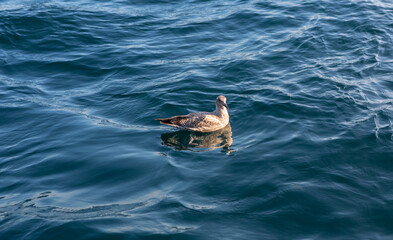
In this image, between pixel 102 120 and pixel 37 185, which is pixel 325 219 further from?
pixel 102 120

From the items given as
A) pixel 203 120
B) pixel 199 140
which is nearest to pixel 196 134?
pixel 199 140

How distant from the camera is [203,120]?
1229 cm

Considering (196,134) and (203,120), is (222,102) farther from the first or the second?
(196,134)

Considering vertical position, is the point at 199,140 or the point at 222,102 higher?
the point at 222,102

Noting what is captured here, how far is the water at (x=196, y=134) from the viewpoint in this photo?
28.4 ft

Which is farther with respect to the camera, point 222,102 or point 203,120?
point 222,102

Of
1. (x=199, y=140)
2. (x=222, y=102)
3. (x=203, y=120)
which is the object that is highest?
(x=222, y=102)

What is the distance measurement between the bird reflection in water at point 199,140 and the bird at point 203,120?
0.18 m

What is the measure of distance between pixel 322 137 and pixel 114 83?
293 inches

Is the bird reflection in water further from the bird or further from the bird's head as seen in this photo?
the bird's head

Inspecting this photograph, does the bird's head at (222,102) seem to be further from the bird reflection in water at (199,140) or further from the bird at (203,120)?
the bird reflection in water at (199,140)

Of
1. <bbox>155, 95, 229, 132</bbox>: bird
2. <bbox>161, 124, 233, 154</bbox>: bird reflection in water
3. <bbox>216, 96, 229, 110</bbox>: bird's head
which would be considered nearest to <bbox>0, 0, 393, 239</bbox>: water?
<bbox>161, 124, 233, 154</bbox>: bird reflection in water

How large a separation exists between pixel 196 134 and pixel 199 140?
0.33 m

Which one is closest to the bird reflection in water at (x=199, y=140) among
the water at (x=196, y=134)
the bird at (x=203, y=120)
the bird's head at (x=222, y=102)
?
the water at (x=196, y=134)
